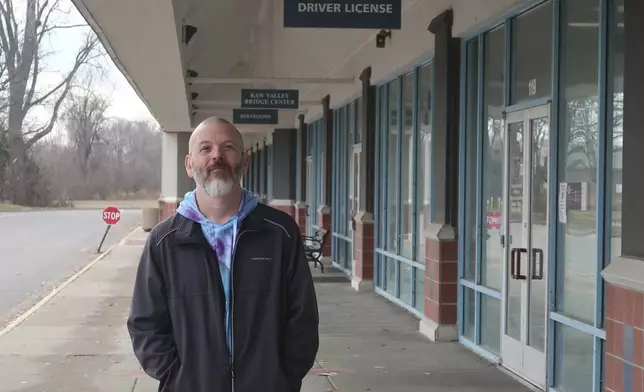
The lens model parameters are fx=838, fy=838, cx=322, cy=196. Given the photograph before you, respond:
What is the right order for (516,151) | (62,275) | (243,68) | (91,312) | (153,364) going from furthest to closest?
(243,68)
(62,275)
(91,312)
(516,151)
(153,364)

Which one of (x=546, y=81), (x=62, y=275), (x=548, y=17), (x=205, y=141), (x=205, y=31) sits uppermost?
(x=205, y=31)

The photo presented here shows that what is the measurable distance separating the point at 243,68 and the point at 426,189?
13.2 meters

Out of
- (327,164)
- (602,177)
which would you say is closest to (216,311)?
(602,177)

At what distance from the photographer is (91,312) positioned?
11.7 metres

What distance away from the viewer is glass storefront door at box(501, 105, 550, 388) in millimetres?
6777

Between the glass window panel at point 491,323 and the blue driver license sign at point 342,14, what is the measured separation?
2816 mm

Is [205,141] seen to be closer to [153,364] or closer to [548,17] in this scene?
[153,364]

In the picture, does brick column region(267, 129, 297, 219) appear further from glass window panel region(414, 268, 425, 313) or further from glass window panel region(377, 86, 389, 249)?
glass window panel region(414, 268, 425, 313)

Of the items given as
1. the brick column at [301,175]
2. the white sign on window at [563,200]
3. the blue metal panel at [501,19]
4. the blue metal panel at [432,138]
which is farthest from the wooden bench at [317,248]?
the white sign on window at [563,200]

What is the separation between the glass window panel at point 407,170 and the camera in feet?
36.2

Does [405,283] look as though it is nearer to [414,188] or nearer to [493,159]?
[414,188]

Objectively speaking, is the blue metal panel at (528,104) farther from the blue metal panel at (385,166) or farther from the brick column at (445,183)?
the blue metal panel at (385,166)

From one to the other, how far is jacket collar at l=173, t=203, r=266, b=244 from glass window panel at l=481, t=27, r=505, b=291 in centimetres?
484

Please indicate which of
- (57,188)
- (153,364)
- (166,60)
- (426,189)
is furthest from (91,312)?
(57,188)
